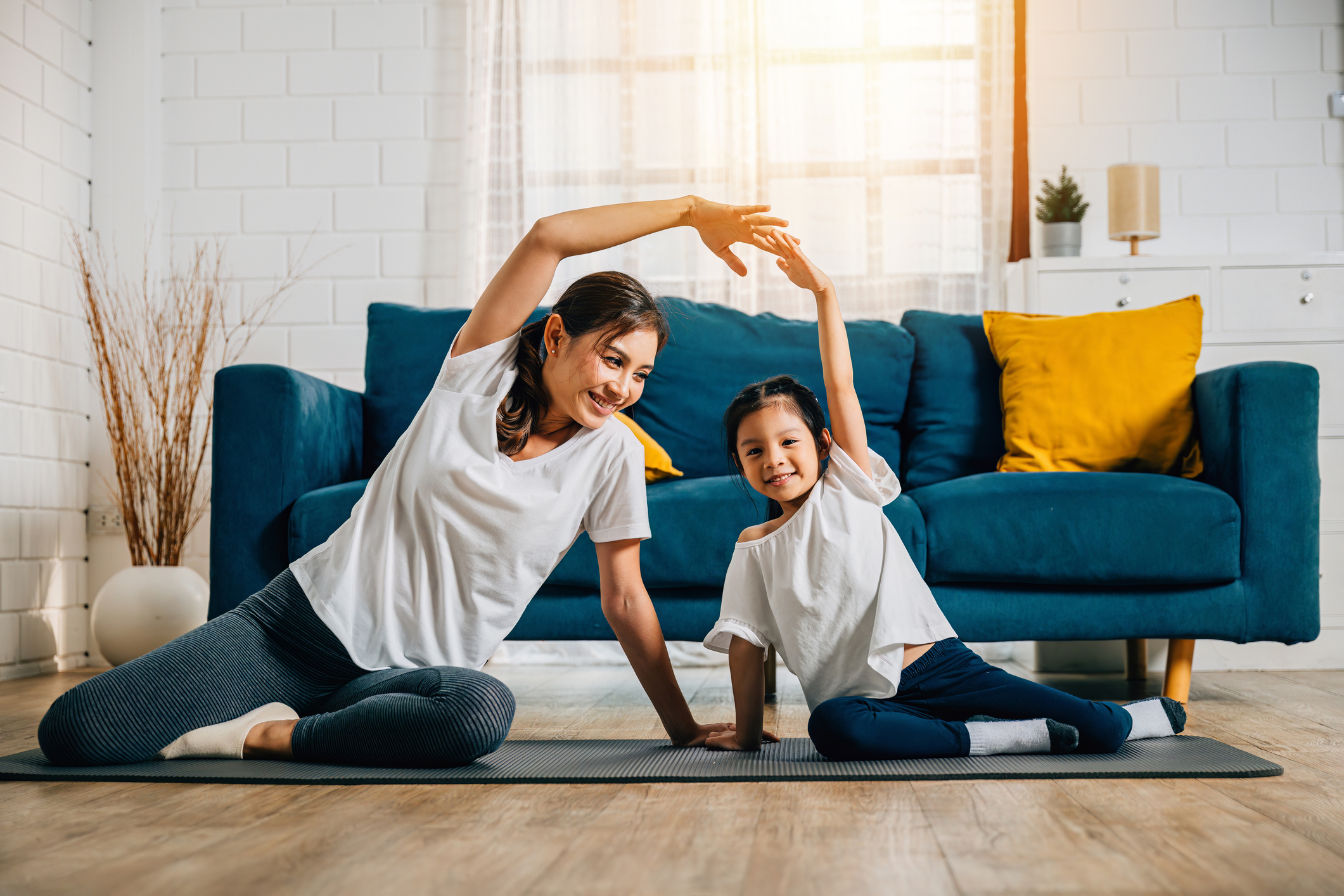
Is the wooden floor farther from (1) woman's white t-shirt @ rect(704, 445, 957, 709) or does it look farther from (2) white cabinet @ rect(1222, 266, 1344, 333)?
(2) white cabinet @ rect(1222, 266, 1344, 333)

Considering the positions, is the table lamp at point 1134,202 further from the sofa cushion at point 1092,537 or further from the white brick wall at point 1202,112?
the sofa cushion at point 1092,537

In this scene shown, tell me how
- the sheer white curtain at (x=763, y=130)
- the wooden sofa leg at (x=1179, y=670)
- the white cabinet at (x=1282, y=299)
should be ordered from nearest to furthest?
Result: the wooden sofa leg at (x=1179, y=670) < the white cabinet at (x=1282, y=299) < the sheer white curtain at (x=763, y=130)

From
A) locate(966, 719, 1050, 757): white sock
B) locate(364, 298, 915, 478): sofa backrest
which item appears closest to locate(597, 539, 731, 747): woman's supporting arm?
locate(966, 719, 1050, 757): white sock

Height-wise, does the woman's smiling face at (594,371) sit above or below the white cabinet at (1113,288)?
below

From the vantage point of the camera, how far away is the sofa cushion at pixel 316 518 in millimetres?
2076

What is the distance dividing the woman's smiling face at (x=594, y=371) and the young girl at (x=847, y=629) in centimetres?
20

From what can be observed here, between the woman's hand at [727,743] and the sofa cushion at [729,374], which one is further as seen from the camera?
the sofa cushion at [729,374]

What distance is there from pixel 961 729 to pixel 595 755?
0.52 m

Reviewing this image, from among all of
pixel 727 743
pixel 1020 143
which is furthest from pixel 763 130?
pixel 727 743

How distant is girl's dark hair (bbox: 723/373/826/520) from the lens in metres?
1.62

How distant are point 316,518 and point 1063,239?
90.0 inches

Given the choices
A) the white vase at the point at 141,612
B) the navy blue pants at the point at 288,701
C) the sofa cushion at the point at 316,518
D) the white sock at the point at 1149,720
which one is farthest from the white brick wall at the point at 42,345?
the white sock at the point at 1149,720

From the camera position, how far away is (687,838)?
3.43 ft

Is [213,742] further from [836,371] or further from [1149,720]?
[1149,720]
